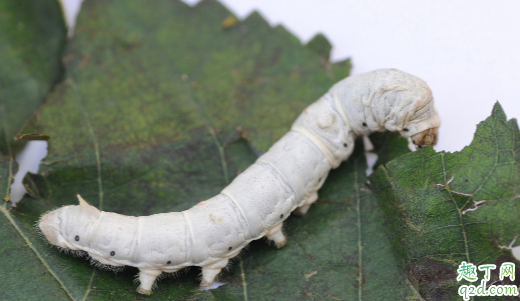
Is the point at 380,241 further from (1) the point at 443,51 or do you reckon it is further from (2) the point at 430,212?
(1) the point at 443,51

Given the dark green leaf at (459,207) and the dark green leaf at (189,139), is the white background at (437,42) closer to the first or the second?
the dark green leaf at (189,139)

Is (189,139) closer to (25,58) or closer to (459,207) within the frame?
(25,58)

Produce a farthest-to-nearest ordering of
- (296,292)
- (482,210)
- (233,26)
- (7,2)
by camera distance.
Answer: (233,26) < (7,2) < (296,292) < (482,210)

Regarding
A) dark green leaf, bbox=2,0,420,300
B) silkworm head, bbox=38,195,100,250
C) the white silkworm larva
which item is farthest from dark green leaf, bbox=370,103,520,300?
silkworm head, bbox=38,195,100,250

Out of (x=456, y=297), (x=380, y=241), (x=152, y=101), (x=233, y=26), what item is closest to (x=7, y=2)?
(x=152, y=101)

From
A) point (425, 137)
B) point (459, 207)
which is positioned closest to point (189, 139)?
point (425, 137)

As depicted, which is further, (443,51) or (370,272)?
(443,51)
